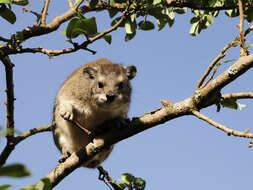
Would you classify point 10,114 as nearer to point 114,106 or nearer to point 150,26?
point 114,106

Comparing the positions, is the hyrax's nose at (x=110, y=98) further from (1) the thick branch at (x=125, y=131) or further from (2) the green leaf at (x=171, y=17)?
(2) the green leaf at (x=171, y=17)

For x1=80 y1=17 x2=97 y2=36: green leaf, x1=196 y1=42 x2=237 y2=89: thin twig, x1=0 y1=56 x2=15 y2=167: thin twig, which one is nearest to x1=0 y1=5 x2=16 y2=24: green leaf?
x1=0 y1=56 x2=15 y2=167: thin twig

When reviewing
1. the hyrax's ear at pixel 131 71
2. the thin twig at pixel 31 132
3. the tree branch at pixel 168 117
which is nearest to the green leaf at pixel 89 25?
the tree branch at pixel 168 117

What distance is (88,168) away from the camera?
17.5 feet

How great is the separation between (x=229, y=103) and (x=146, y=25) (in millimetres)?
1394

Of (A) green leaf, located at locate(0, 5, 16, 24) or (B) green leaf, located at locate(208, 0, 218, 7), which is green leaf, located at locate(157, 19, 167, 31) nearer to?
(B) green leaf, located at locate(208, 0, 218, 7)

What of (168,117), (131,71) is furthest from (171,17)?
(168,117)

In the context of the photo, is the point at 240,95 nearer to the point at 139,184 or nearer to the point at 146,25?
the point at 139,184

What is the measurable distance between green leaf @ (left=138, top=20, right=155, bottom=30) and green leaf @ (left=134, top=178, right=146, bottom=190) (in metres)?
1.62

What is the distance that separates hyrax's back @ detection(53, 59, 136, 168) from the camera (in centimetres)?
464

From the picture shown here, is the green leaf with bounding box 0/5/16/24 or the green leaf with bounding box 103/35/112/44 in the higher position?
the green leaf with bounding box 0/5/16/24

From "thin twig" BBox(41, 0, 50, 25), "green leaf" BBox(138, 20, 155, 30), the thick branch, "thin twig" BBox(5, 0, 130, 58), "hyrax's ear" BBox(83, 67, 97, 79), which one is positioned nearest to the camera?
"thin twig" BBox(5, 0, 130, 58)

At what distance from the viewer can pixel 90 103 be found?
15.9 feet

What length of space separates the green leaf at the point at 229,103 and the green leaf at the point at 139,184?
1.02 metres
